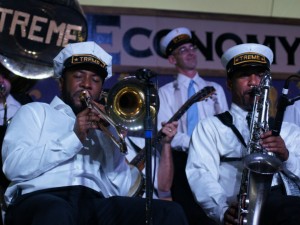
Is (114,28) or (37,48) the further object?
(114,28)

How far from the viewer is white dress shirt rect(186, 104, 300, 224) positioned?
14.2ft

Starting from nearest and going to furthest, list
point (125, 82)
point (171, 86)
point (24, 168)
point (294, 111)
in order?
point (24, 168) < point (125, 82) < point (294, 111) < point (171, 86)

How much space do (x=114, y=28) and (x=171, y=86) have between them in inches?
29.9

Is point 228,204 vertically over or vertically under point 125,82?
under

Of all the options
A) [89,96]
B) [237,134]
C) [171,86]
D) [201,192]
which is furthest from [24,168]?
[171,86]

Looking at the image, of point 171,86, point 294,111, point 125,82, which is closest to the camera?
point 125,82

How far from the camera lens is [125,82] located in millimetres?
4309

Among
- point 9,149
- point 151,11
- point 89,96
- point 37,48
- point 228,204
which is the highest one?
point 151,11

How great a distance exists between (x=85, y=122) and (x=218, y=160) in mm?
933

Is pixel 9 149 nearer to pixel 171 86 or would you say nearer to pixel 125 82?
pixel 125 82

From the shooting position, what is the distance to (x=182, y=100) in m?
6.05

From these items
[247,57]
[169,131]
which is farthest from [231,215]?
[169,131]

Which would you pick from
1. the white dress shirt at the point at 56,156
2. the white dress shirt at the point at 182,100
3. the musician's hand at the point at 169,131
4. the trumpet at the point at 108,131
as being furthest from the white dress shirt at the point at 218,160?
the white dress shirt at the point at 182,100

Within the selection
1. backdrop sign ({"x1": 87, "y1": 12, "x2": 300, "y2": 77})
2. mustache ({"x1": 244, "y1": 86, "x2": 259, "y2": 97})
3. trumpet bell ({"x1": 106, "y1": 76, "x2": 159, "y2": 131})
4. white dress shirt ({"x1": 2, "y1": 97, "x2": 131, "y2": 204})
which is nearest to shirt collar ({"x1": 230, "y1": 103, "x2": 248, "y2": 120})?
mustache ({"x1": 244, "y1": 86, "x2": 259, "y2": 97})
